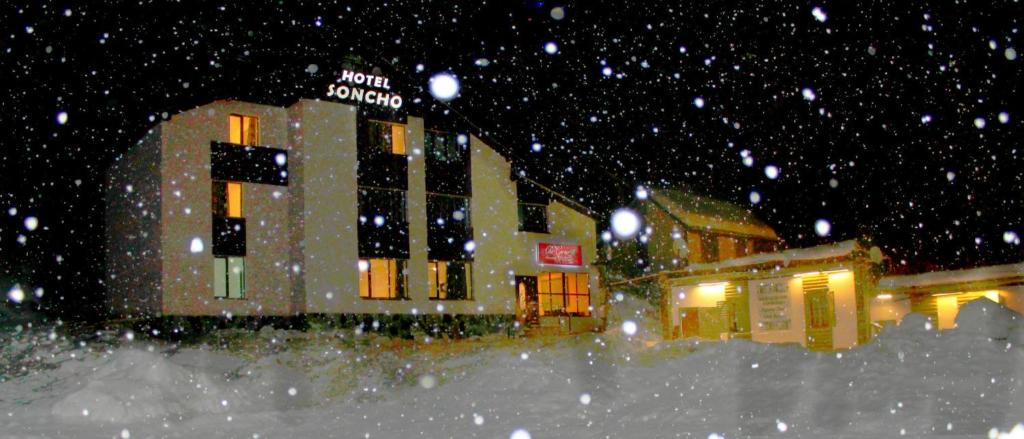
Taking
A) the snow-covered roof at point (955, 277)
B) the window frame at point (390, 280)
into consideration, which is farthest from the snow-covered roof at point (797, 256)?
the window frame at point (390, 280)

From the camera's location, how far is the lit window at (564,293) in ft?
118

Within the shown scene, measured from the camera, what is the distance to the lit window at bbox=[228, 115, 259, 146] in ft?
92.6

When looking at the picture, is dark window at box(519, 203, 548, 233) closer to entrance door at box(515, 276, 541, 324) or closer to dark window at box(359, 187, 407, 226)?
entrance door at box(515, 276, 541, 324)

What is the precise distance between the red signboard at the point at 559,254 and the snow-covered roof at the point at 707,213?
4011mm

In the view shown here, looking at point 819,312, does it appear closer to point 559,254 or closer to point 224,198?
point 559,254

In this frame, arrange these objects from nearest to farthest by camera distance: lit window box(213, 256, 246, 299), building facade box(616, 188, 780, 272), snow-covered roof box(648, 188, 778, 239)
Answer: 1. lit window box(213, 256, 246, 299)
2. building facade box(616, 188, 780, 272)
3. snow-covered roof box(648, 188, 778, 239)

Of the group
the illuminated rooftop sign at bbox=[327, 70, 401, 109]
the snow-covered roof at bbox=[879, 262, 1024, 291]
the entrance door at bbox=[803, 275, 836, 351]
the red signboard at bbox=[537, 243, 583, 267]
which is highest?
the illuminated rooftop sign at bbox=[327, 70, 401, 109]

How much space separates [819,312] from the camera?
24578mm

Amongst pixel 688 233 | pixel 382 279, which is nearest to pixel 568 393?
pixel 382 279

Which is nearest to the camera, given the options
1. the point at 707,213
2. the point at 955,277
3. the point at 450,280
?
the point at 955,277

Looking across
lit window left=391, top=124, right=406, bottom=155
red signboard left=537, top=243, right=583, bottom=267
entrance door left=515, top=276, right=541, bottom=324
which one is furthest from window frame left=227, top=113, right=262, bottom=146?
entrance door left=515, top=276, right=541, bottom=324

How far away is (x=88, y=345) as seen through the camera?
74.4 ft

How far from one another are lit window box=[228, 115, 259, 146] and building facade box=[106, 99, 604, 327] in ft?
0.14

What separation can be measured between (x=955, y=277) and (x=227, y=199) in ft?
73.2
